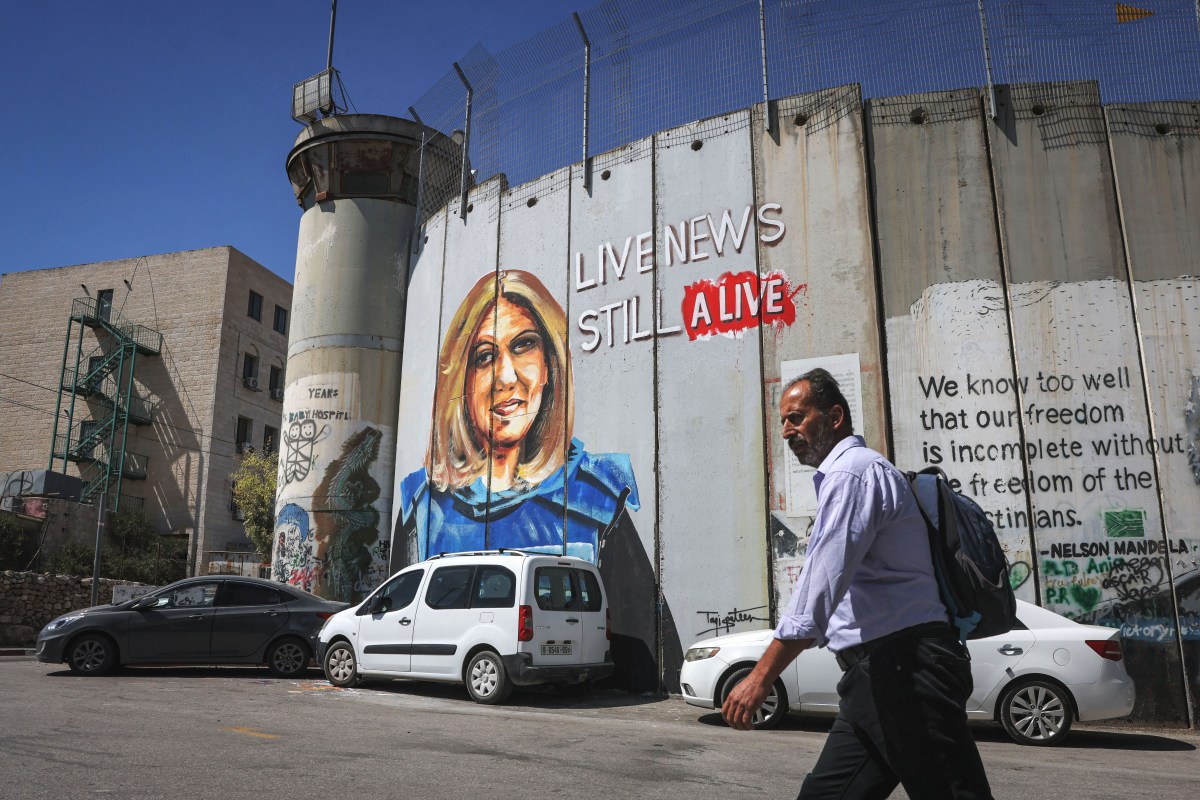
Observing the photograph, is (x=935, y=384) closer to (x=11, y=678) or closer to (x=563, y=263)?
(x=563, y=263)

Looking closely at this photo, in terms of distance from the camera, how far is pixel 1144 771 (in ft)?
22.4

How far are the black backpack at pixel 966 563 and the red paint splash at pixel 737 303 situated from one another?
955 centimetres

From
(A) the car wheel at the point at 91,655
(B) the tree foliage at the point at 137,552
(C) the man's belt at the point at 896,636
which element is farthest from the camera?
(B) the tree foliage at the point at 137,552

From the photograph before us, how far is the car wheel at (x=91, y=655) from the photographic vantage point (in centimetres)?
1229

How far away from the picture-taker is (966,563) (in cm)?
262

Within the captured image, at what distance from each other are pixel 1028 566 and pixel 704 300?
5484mm

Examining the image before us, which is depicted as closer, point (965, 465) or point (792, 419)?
point (792, 419)

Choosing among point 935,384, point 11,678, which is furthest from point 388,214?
point 935,384

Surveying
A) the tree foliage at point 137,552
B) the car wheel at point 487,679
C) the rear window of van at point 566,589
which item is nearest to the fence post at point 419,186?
the rear window of van at point 566,589

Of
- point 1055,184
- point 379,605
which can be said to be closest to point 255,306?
point 379,605

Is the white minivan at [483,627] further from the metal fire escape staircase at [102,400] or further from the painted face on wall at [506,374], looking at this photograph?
the metal fire escape staircase at [102,400]

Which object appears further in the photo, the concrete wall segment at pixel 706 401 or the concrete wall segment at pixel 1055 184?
the concrete wall segment at pixel 706 401

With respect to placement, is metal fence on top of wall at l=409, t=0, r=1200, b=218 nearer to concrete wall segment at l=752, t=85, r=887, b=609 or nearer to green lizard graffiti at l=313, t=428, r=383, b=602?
concrete wall segment at l=752, t=85, r=887, b=609

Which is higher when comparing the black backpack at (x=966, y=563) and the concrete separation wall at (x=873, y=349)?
the concrete separation wall at (x=873, y=349)
